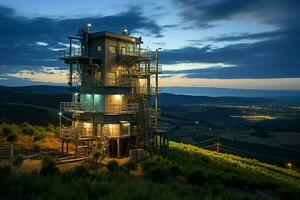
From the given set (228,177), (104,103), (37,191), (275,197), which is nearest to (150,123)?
(104,103)

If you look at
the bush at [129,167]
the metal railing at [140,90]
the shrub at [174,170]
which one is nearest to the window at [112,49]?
the metal railing at [140,90]

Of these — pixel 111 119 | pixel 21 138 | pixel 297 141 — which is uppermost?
pixel 111 119

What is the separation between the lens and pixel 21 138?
1305 inches

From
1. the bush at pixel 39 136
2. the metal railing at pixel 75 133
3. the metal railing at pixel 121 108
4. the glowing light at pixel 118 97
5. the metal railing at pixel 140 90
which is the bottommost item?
the bush at pixel 39 136

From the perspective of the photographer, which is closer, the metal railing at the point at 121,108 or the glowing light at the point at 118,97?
the metal railing at the point at 121,108

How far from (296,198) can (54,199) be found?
1485 centimetres

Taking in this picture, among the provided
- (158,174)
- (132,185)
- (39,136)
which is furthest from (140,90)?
(132,185)

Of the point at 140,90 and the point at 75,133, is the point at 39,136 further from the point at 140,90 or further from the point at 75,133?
the point at 140,90

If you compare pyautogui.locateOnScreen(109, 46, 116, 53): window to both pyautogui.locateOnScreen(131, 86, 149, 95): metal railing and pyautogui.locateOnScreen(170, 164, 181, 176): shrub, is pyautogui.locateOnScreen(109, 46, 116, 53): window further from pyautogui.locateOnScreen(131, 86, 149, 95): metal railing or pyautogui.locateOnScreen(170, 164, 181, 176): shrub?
pyautogui.locateOnScreen(170, 164, 181, 176): shrub

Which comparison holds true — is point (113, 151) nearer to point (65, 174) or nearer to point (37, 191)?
point (65, 174)

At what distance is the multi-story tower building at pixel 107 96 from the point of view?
2916 centimetres

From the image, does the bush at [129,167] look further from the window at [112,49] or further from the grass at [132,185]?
the window at [112,49]

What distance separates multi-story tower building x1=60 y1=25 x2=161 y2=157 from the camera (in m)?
29.2

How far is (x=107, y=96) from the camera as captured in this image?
29453 millimetres
